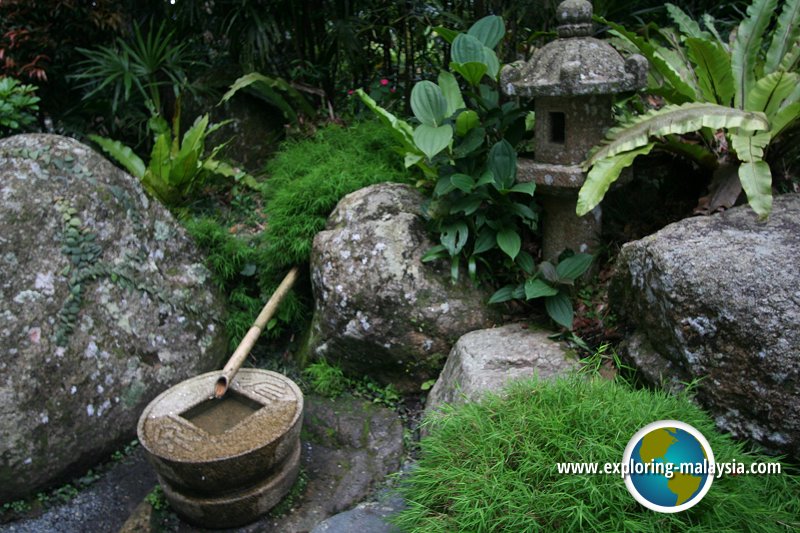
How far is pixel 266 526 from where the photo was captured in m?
2.96

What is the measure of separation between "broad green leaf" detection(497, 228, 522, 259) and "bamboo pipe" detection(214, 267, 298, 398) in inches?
50.9

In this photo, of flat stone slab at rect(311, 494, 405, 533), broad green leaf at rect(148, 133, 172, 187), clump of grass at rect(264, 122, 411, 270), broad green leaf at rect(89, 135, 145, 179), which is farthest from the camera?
broad green leaf at rect(89, 135, 145, 179)

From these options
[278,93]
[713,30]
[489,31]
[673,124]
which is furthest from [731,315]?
[278,93]

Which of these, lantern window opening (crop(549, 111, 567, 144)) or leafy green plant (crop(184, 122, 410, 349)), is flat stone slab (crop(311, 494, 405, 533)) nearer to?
leafy green plant (crop(184, 122, 410, 349))

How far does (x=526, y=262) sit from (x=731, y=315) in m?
1.20

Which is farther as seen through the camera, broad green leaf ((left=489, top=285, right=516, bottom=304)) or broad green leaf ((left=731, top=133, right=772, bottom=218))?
broad green leaf ((left=489, top=285, right=516, bottom=304))

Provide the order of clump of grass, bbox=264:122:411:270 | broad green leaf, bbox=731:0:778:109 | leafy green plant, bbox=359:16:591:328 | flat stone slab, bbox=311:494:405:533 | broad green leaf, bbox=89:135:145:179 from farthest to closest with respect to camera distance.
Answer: broad green leaf, bbox=89:135:145:179 → clump of grass, bbox=264:122:411:270 → leafy green plant, bbox=359:16:591:328 → broad green leaf, bbox=731:0:778:109 → flat stone slab, bbox=311:494:405:533

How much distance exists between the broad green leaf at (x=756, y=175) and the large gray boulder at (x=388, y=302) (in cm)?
143

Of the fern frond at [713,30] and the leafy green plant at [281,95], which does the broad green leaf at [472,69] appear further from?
the leafy green plant at [281,95]

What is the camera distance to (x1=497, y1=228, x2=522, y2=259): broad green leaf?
3.56 meters

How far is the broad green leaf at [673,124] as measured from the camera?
3.03 meters

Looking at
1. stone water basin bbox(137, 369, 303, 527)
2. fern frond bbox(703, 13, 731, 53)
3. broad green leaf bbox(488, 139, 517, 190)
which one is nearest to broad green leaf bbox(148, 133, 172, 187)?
stone water basin bbox(137, 369, 303, 527)

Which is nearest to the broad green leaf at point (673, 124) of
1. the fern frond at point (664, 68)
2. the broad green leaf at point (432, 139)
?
the fern frond at point (664, 68)

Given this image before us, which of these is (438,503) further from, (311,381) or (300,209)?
(300,209)
